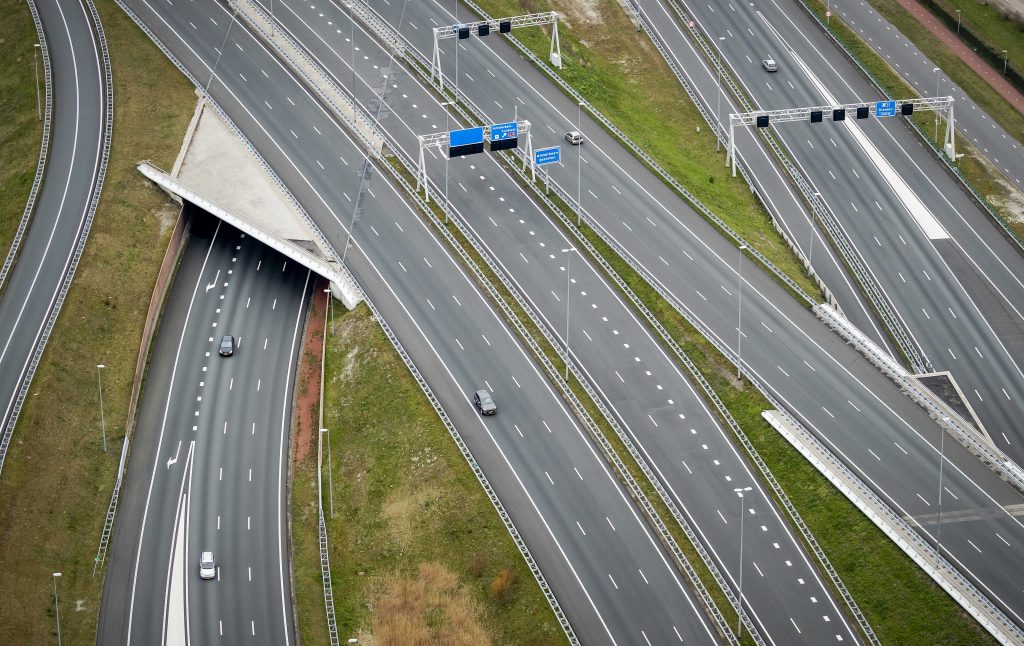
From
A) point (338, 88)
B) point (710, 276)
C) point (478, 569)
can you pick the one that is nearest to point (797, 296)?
point (710, 276)

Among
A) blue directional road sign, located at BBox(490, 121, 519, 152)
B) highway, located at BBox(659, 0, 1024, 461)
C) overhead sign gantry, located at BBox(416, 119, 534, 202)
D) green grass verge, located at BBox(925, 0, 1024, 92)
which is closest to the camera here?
highway, located at BBox(659, 0, 1024, 461)

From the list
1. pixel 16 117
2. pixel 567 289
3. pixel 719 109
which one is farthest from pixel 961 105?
pixel 16 117

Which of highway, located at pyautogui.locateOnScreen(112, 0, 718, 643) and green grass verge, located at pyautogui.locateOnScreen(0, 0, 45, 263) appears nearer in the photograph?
highway, located at pyautogui.locateOnScreen(112, 0, 718, 643)

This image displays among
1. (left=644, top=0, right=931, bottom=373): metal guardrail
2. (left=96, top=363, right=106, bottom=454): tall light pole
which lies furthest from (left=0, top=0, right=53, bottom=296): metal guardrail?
(left=644, top=0, right=931, bottom=373): metal guardrail

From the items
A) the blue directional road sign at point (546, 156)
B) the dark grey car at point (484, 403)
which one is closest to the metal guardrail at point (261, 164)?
the dark grey car at point (484, 403)

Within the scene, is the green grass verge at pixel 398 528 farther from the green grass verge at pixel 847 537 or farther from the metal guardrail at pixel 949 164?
the metal guardrail at pixel 949 164

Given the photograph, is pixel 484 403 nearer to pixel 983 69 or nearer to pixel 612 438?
pixel 612 438

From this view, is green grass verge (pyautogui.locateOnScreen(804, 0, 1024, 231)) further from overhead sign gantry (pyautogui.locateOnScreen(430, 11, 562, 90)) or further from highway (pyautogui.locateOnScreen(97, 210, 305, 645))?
highway (pyautogui.locateOnScreen(97, 210, 305, 645))

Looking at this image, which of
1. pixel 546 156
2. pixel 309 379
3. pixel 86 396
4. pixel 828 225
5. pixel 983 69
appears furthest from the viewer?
pixel 983 69
